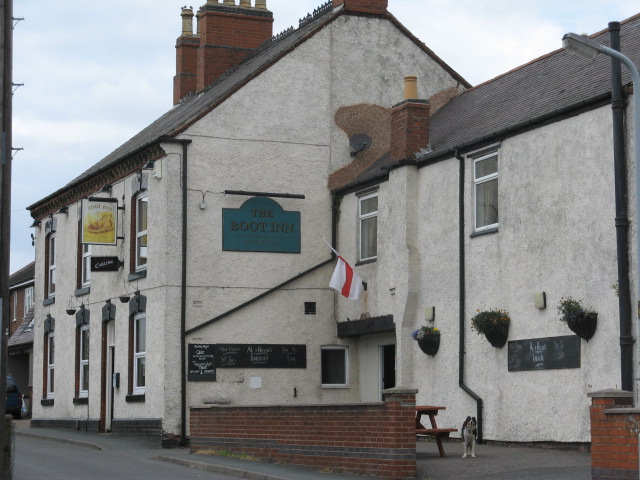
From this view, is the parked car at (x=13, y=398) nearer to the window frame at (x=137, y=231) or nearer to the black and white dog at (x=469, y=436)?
the window frame at (x=137, y=231)

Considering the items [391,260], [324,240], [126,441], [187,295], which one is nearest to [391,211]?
[391,260]

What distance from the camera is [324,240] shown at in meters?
26.7

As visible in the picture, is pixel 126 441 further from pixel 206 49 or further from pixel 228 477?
pixel 206 49

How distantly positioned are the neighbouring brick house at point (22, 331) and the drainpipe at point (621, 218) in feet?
91.9

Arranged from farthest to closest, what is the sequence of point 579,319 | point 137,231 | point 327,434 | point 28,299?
point 28,299 → point 137,231 → point 579,319 → point 327,434

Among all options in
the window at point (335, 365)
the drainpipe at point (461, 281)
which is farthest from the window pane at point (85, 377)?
the drainpipe at point (461, 281)

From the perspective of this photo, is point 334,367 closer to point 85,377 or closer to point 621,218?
point 85,377

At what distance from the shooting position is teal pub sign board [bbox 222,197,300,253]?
25.9 metres

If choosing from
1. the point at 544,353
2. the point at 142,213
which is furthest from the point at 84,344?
the point at 544,353

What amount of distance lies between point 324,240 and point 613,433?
13.5 metres

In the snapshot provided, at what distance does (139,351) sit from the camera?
2686 cm

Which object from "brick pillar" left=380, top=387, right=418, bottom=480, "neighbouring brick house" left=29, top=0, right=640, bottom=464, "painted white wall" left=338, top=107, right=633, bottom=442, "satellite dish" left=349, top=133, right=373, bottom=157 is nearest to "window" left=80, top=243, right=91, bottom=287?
"neighbouring brick house" left=29, top=0, right=640, bottom=464

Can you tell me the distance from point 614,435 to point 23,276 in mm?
41027

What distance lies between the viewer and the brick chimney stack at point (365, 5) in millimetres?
27609
